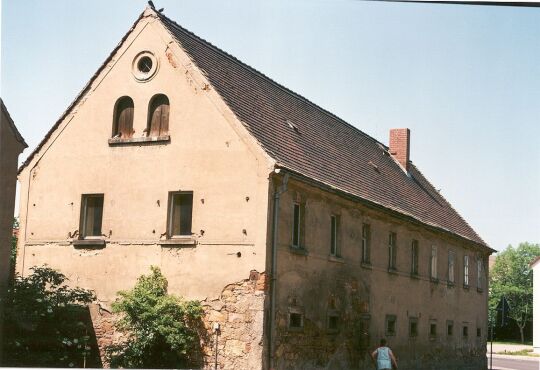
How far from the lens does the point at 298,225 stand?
63.4 ft

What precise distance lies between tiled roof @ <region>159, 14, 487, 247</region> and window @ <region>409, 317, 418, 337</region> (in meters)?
3.75

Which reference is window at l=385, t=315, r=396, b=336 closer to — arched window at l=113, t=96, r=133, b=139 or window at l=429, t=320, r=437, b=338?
window at l=429, t=320, r=437, b=338

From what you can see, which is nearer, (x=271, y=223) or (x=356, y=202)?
(x=271, y=223)

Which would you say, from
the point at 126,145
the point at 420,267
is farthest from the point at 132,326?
the point at 420,267

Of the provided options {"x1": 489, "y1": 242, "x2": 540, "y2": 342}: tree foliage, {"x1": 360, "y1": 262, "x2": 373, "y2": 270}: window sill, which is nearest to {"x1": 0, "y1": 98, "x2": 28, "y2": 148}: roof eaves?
{"x1": 360, "y1": 262, "x2": 373, "y2": 270}: window sill

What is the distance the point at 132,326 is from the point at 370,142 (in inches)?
698

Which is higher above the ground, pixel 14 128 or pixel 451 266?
pixel 14 128

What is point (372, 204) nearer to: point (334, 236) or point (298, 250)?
point (334, 236)

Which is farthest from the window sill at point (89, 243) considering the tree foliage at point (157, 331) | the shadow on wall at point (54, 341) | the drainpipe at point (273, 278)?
the drainpipe at point (273, 278)

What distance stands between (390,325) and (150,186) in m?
10.2

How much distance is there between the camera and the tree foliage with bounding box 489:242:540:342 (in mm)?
37125

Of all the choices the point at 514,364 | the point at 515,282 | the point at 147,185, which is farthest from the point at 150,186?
the point at 515,282

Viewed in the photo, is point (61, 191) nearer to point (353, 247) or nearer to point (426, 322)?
point (353, 247)

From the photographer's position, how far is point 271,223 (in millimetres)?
17766
